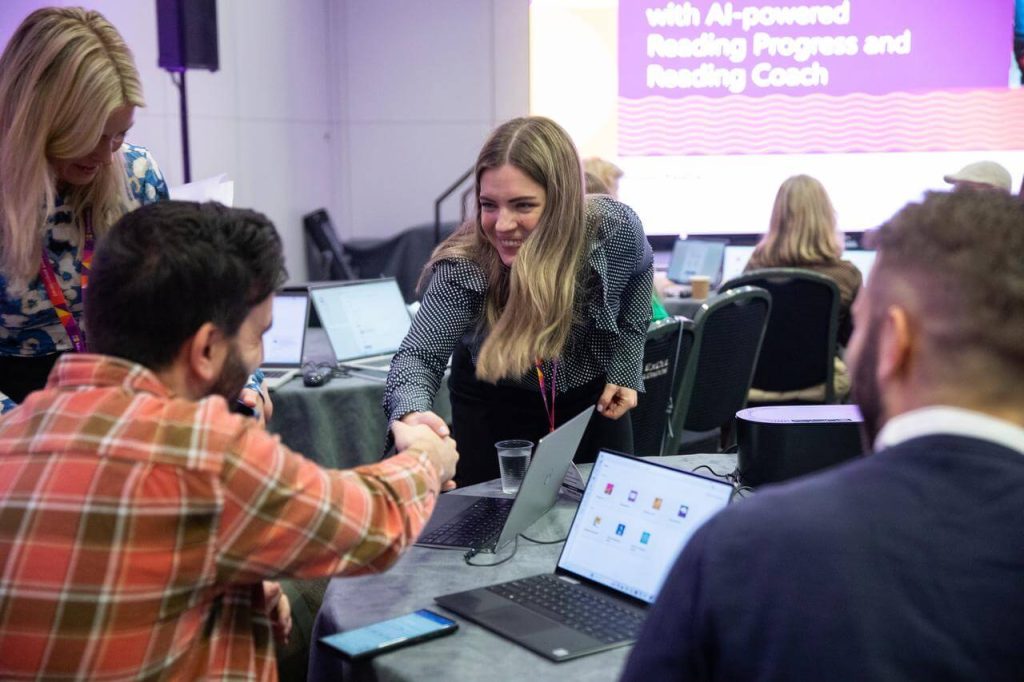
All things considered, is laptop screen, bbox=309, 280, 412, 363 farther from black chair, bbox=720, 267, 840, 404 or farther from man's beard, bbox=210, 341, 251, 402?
man's beard, bbox=210, 341, 251, 402

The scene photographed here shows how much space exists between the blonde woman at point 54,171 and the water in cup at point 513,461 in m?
0.82

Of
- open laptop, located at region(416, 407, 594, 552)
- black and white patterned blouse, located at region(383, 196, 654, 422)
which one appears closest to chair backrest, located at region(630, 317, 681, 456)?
black and white patterned blouse, located at region(383, 196, 654, 422)

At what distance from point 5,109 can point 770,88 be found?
20.3ft

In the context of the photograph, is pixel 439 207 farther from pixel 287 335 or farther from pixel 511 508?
pixel 511 508

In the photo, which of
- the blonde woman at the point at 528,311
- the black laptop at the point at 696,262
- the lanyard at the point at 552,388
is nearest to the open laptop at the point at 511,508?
the blonde woman at the point at 528,311

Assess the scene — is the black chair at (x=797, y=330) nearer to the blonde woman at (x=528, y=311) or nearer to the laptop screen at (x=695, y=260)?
the blonde woman at (x=528, y=311)

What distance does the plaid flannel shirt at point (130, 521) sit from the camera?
1106 mm

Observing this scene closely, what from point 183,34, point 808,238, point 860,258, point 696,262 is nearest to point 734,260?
point 696,262

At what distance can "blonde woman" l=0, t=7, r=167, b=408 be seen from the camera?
70.4 inches

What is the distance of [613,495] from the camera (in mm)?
1627

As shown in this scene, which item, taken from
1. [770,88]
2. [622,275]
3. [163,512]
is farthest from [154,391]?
[770,88]

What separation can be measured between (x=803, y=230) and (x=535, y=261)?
8.87 feet

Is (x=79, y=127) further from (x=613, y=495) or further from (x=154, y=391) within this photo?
(x=613, y=495)

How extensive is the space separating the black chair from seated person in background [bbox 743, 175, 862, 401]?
29 centimetres
